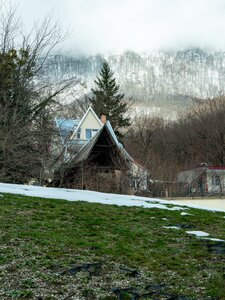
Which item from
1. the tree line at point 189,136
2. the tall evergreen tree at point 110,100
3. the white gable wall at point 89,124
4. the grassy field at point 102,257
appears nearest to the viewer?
the grassy field at point 102,257

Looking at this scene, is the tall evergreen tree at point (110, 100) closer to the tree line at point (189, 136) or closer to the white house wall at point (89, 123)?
the tree line at point (189, 136)

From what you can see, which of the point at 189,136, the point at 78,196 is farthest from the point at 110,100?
the point at 78,196

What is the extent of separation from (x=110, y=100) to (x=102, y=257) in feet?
159

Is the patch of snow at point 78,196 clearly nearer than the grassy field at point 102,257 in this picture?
No

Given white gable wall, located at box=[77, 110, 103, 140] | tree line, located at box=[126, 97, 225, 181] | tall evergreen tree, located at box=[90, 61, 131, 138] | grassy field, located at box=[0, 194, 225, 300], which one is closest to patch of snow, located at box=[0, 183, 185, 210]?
grassy field, located at box=[0, 194, 225, 300]

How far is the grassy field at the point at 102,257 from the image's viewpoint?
4.70 meters

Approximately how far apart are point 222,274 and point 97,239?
237 centimetres

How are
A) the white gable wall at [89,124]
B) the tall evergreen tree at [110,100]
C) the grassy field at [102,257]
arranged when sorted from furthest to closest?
the tall evergreen tree at [110,100]
the white gable wall at [89,124]
the grassy field at [102,257]

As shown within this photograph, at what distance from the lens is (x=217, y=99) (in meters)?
61.9

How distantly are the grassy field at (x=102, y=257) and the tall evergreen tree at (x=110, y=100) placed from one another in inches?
1665

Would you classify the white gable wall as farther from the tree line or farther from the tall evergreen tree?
the tall evergreen tree

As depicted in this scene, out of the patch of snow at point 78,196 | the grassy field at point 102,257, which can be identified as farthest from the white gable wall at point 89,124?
the grassy field at point 102,257

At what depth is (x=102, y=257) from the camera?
19.7 feet

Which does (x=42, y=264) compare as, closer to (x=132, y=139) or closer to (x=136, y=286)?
(x=136, y=286)
